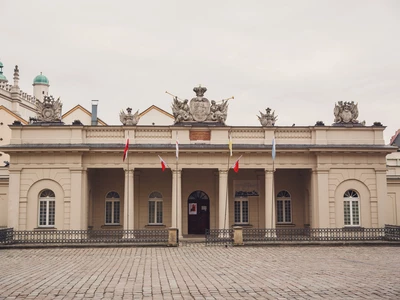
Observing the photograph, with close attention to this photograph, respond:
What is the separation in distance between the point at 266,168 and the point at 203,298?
69.8ft

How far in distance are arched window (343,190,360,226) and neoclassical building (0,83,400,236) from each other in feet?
0.21

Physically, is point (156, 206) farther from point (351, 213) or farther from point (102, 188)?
point (351, 213)

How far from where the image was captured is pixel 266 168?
32.9 m

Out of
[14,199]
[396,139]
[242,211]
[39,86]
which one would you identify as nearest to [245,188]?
[242,211]

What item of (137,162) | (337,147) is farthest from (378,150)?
(137,162)

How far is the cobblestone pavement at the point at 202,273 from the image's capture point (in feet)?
42.1

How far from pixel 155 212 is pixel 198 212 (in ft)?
10.1

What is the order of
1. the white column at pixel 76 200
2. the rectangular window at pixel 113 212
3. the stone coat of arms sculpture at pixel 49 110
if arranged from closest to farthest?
the white column at pixel 76 200
the stone coat of arms sculpture at pixel 49 110
the rectangular window at pixel 113 212

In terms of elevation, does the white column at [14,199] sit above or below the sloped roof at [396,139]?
below

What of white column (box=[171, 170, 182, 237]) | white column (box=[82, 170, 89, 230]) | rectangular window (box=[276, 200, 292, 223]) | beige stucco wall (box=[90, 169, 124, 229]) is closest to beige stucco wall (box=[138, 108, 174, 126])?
beige stucco wall (box=[90, 169, 124, 229])

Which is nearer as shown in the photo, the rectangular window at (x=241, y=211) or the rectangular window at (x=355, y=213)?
the rectangular window at (x=355, y=213)

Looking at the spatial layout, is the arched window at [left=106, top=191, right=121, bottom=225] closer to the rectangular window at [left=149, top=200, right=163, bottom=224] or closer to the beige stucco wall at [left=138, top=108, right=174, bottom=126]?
the rectangular window at [left=149, top=200, right=163, bottom=224]

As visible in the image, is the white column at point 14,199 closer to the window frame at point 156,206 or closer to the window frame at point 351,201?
the window frame at point 156,206

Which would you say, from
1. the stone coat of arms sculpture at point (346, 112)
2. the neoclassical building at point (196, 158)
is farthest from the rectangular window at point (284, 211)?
the stone coat of arms sculpture at point (346, 112)
